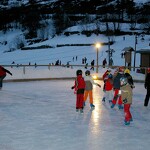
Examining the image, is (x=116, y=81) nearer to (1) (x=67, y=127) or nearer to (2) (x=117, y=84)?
(2) (x=117, y=84)

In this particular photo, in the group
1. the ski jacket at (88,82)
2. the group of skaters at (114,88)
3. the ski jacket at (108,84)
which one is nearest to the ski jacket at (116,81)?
the group of skaters at (114,88)

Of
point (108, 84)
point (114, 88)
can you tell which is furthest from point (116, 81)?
point (108, 84)

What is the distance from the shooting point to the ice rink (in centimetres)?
647

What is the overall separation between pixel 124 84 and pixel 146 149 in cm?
250

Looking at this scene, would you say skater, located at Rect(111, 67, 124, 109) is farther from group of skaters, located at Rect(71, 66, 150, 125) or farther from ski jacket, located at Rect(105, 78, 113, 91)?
ski jacket, located at Rect(105, 78, 113, 91)

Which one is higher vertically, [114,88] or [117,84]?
[117,84]

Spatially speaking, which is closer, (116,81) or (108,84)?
(116,81)

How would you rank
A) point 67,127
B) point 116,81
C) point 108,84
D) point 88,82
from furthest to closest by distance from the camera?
point 108,84 < point 116,81 < point 88,82 < point 67,127

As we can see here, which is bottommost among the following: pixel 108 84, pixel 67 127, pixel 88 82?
pixel 67 127

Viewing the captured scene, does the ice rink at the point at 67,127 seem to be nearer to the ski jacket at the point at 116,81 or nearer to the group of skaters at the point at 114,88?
the group of skaters at the point at 114,88

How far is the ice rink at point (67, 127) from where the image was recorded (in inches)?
255

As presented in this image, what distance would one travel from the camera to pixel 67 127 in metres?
8.05

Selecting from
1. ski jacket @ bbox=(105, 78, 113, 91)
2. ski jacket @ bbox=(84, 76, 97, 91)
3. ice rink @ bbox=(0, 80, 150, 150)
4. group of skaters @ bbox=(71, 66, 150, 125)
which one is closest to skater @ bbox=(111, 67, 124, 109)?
group of skaters @ bbox=(71, 66, 150, 125)

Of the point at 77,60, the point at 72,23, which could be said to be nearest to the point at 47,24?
the point at 72,23
